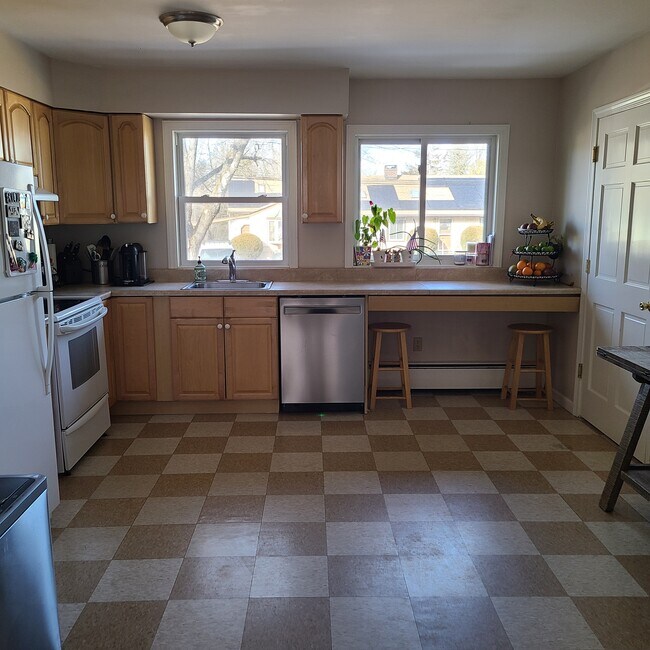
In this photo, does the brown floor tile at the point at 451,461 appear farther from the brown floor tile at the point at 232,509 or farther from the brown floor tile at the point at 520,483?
the brown floor tile at the point at 232,509

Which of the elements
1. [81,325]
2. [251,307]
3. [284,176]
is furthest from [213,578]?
[284,176]

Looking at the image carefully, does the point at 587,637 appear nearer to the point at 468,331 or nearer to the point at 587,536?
the point at 587,536

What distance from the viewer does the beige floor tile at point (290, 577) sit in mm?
2211

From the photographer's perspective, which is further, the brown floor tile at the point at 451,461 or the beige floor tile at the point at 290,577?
the brown floor tile at the point at 451,461

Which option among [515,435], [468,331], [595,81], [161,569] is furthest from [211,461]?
[595,81]

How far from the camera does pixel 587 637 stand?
197 cm

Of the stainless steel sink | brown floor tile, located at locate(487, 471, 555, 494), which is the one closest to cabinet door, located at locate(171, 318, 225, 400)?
the stainless steel sink

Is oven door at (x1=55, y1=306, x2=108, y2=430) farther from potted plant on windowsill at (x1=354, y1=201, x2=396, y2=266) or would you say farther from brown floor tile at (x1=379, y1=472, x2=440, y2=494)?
potted plant on windowsill at (x1=354, y1=201, x2=396, y2=266)

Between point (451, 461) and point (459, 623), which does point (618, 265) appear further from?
point (459, 623)

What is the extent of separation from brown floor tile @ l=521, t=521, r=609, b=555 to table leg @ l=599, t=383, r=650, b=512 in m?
0.22

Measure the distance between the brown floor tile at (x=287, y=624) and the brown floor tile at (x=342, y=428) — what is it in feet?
5.73

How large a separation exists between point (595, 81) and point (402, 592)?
347cm

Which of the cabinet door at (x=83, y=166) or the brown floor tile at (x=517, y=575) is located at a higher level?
the cabinet door at (x=83, y=166)

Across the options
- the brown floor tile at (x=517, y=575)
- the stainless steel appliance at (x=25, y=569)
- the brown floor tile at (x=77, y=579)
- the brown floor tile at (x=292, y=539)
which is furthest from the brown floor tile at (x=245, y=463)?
the stainless steel appliance at (x=25, y=569)
